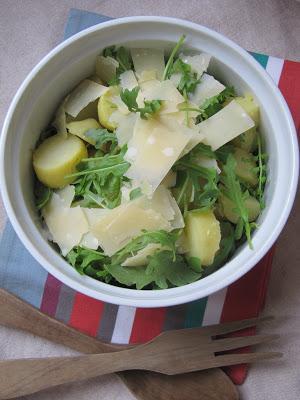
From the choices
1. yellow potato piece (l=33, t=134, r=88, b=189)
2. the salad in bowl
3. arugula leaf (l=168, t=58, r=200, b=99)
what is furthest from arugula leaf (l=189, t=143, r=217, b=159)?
yellow potato piece (l=33, t=134, r=88, b=189)

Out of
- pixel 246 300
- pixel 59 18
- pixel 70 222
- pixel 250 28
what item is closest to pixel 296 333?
pixel 246 300

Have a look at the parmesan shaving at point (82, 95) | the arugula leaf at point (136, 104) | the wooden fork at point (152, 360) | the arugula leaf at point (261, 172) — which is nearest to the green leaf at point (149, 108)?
the arugula leaf at point (136, 104)

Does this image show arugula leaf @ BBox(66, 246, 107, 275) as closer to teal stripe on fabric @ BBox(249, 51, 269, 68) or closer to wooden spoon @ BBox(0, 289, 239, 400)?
wooden spoon @ BBox(0, 289, 239, 400)

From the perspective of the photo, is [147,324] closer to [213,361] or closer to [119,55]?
[213,361]

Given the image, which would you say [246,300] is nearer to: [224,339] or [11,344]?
[224,339]

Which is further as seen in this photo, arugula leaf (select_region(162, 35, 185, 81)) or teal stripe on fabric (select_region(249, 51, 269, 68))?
teal stripe on fabric (select_region(249, 51, 269, 68))

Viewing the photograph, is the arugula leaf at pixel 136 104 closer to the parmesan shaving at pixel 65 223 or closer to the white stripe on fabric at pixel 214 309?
the parmesan shaving at pixel 65 223

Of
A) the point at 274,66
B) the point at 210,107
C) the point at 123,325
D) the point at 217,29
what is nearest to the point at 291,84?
the point at 274,66
